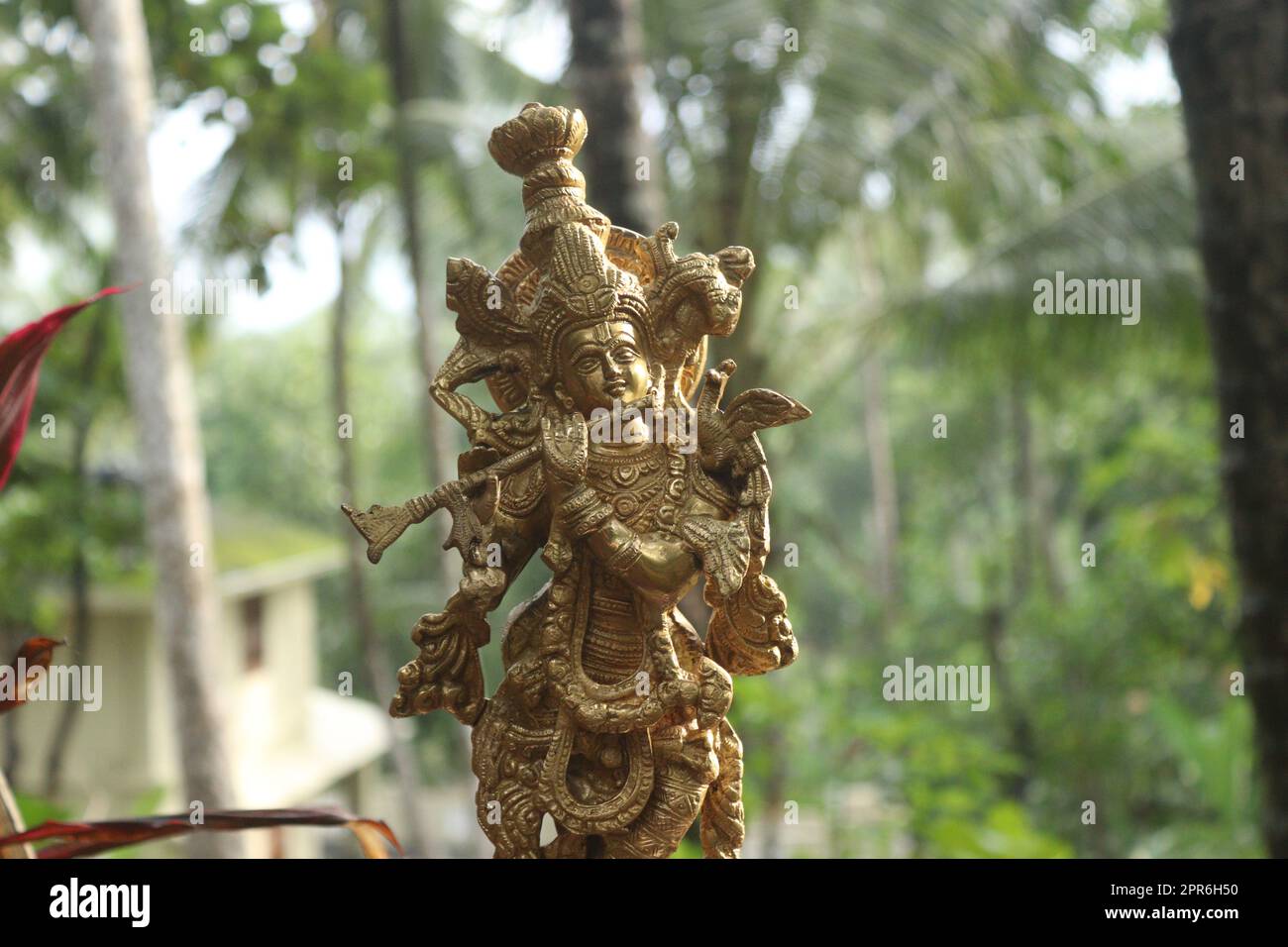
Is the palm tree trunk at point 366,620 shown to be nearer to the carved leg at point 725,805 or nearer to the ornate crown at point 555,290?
the ornate crown at point 555,290

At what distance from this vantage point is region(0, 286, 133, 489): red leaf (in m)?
2.27

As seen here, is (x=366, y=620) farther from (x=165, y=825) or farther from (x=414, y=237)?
(x=165, y=825)

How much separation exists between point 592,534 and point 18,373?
1.16m

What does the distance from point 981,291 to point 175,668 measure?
5.58 meters

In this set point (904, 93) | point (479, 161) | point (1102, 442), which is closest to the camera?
point (904, 93)

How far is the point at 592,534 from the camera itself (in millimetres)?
2258

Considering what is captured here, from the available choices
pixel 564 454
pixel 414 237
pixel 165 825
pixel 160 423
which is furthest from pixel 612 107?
pixel 414 237

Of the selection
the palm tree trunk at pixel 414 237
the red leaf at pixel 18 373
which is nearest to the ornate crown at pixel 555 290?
the red leaf at pixel 18 373

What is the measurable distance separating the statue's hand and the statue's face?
0.06 meters

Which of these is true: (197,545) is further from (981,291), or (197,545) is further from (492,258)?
(981,291)

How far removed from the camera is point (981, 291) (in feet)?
26.5

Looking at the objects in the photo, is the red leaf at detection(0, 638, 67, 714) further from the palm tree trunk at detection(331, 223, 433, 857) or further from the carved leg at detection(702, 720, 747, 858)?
the palm tree trunk at detection(331, 223, 433, 857)

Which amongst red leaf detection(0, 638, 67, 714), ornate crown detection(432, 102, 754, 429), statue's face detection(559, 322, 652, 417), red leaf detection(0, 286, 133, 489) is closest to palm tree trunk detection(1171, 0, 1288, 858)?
ornate crown detection(432, 102, 754, 429)
